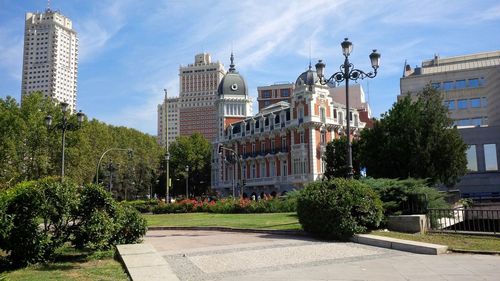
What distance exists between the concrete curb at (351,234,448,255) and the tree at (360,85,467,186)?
1758 cm

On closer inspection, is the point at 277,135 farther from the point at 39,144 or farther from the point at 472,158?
the point at 39,144

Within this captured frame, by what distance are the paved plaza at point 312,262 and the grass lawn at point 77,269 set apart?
1.19 m

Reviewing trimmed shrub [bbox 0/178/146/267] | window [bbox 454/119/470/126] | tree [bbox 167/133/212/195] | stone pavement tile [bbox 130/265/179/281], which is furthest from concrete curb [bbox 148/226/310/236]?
tree [bbox 167/133/212/195]

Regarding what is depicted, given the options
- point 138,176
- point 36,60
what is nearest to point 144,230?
point 138,176

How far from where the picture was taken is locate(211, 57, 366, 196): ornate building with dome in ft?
189

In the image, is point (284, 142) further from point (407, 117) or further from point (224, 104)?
point (407, 117)

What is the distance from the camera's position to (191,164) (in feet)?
283

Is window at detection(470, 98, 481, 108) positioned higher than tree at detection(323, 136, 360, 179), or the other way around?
window at detection(470, 98, 481, 108)

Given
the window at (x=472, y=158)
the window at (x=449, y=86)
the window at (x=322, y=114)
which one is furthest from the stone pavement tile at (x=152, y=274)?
the window at (x=449, y=86)

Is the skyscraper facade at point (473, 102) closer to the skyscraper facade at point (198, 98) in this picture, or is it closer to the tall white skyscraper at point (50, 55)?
the skyscraper facade at point (198, 98)

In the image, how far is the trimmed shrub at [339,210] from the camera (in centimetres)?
1261

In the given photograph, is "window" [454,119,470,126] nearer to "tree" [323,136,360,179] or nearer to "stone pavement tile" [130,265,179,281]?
"tree" [323,136,360,179]

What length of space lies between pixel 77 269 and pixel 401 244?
745 centimetres

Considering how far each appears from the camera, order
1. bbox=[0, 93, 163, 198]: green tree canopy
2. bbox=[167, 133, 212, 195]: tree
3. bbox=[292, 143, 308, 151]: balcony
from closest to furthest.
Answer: bbox=[0, 93, 163, 198]: green tree canopy < bbox=[292, 143, 308, 151]: balcony < bbox=[167, 133, 212, 195]: tree
